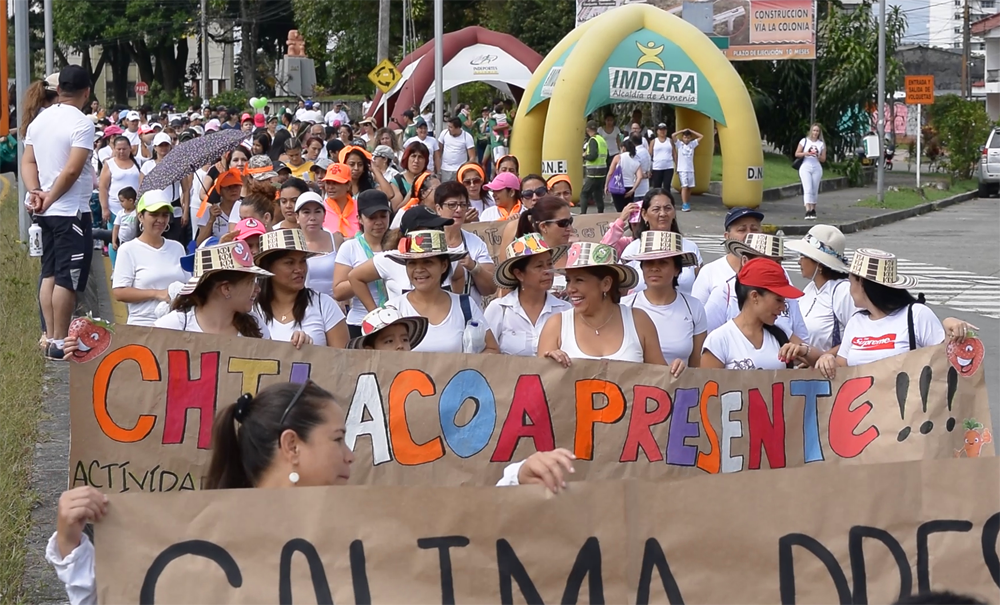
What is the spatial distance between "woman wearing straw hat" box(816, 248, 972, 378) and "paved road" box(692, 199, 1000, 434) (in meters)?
3.06

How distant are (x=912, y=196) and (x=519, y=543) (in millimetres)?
29721

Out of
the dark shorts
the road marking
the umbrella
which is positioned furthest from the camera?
the road marking

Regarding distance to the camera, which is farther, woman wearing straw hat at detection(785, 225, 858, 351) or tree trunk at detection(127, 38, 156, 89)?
tree trunk at detection(127, 38, 156, 89)

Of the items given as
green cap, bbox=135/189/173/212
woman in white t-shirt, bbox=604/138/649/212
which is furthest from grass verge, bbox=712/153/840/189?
green cap, bbox=135/189/173/212

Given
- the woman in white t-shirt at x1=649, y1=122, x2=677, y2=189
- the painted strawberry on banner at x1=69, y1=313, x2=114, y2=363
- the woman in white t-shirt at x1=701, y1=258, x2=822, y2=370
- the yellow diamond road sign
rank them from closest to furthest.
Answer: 1. the painted strawberry on banner at x1=69, y1=313, x2=114, y2=363
2. the woman in white t-shirt at x1=701, y1=258, x2=822, y2=370
3. the yellow diamond road sign
4. the woman in white t-shirt at x1=649, y1=122, x2=677, y2=189

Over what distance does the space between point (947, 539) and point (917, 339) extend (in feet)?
7.54

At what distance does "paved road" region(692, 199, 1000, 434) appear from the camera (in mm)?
13781

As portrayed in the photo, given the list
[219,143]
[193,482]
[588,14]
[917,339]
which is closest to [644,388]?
[917,339]

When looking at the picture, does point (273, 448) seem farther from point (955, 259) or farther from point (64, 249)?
point (955, 259)

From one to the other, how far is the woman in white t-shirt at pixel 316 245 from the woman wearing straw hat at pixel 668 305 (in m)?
2.21

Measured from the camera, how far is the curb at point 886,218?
23.6 meters

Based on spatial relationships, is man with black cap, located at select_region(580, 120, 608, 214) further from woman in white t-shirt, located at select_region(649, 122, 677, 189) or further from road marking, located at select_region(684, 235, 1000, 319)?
road marking, located at select_region(684, 235, 1000, 319)

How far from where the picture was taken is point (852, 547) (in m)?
3.71

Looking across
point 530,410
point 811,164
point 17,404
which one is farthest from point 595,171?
point 530,410
